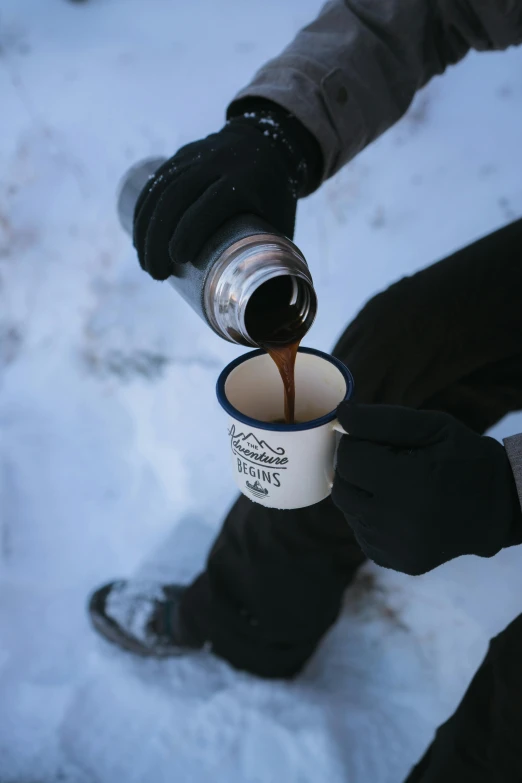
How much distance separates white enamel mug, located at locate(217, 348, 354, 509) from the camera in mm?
672

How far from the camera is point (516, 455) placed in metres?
0.72

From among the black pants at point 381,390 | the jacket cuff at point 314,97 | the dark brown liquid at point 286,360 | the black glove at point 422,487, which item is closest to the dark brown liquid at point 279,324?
the dark brown liquid at point 286,360

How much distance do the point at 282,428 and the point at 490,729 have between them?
513 millimetres

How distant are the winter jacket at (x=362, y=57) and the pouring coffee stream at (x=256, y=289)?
32 cm

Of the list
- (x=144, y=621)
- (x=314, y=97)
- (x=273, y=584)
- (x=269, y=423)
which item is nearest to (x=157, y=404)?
(x=144, y=621)

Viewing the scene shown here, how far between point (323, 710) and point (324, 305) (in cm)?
107

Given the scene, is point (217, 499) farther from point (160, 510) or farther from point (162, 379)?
point (162, 379)

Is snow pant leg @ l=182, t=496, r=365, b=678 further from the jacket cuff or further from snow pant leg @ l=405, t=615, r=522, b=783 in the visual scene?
the jacket cuff

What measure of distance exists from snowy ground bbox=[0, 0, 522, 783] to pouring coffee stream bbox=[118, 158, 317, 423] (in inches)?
27.3

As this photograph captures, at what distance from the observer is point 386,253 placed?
6.18ft

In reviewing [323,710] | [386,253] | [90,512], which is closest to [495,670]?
[323,710]

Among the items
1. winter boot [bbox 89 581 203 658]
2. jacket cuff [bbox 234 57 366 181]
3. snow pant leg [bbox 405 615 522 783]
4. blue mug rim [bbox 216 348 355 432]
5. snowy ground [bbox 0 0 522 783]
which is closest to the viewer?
blue mug rim [bbox 216 348 355 432]

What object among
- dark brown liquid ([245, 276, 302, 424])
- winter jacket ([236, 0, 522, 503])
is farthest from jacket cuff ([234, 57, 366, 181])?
dark brown liquid ([245, 276, 302, 424])

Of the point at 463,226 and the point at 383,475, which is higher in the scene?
the point at 383,475
